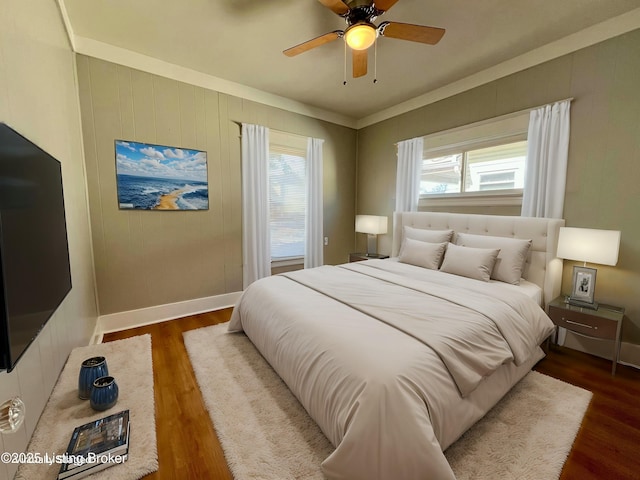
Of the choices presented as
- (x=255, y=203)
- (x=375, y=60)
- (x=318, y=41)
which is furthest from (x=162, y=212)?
(x=375, y=60)

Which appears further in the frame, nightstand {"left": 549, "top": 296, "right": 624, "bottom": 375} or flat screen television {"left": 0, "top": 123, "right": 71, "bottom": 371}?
nightstand {"left": 549, "top": 296, "right": 624, "bottom": 375}

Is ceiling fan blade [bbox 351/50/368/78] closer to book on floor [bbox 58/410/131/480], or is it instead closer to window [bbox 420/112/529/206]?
window [bbox 420/112/529/206]

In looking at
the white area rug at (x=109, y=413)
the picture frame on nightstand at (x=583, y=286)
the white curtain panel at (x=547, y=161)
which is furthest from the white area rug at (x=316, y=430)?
the white curtain panel at (x=547, y=161)

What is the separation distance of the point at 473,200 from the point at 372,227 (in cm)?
140

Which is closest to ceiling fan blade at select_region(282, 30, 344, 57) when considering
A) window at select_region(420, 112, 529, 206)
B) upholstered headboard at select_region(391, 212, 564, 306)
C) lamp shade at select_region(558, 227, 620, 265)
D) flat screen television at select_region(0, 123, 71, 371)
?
flat screen television at select_region(0, 123, 71, 371)

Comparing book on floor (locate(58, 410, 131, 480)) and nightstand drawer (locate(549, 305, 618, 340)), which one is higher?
nightstand drawer (locate(549, 305, 618, 340))

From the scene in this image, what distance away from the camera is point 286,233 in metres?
4.17

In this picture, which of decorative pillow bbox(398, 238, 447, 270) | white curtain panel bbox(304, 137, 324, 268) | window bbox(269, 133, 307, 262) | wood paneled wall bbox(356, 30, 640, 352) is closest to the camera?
wood paneled wall bbox(356, 30, 640, 352)

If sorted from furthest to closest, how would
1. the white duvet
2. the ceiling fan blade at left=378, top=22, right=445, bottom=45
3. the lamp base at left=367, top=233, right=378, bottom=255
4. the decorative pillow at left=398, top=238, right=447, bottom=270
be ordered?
the lamp base at left=367, top=233, right=378, bottom=255
the decorative pillow at left=398, top=238, right=447, bottom=270
the ceiling fan blade at left=378, top=22, right=445, bottom=45
the white duvet

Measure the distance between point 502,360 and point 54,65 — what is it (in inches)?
137

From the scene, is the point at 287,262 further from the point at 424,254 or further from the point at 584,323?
the point at 584,323

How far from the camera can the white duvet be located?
112 centimetres

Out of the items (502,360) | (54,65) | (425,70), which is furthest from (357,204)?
(54,65)

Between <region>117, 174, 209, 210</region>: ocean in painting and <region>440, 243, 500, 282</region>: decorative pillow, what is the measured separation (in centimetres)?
288
